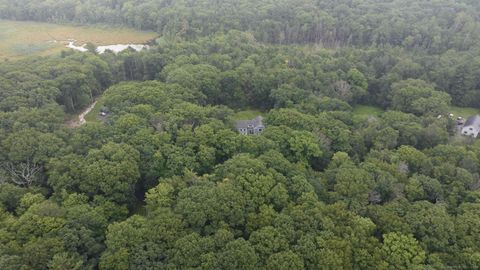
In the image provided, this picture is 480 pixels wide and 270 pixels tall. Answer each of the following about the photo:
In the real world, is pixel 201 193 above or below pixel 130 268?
above

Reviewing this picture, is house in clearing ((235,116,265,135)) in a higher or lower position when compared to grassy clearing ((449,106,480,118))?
higher

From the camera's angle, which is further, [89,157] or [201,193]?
[89,157]

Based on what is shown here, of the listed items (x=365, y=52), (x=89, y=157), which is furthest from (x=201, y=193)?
(x=365, y=52)

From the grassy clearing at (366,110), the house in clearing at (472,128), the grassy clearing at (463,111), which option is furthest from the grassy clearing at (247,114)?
the grassy clearing at (463,111)

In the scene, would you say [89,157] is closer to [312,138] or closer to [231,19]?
[312,138]

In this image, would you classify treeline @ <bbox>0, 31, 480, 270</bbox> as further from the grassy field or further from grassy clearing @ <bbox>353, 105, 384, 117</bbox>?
the grassy field

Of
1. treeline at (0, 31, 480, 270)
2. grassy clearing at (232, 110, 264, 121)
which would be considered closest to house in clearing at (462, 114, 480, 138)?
treeline at (0, 31, 480, 270)
